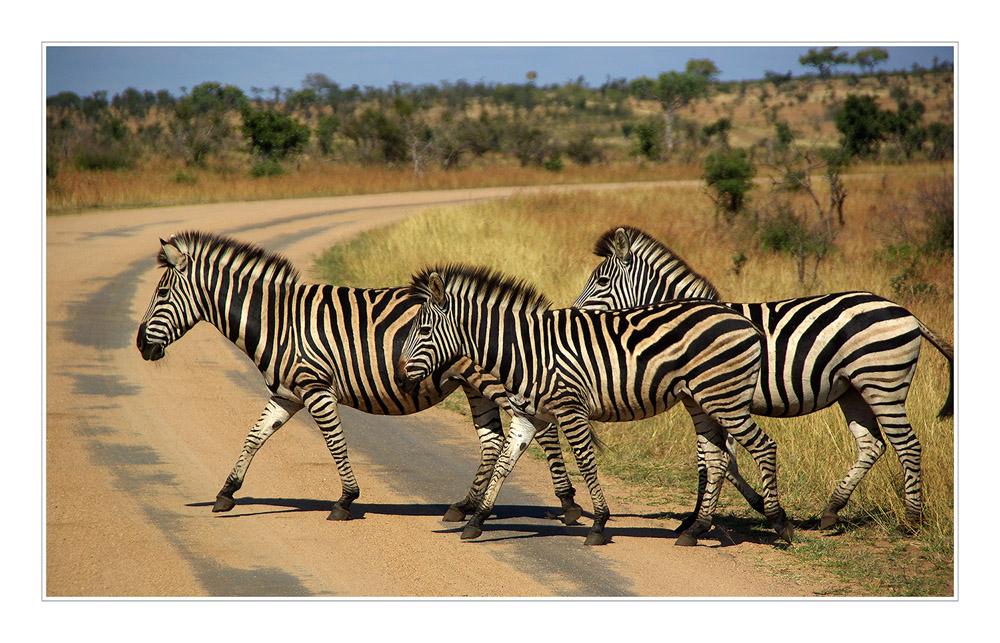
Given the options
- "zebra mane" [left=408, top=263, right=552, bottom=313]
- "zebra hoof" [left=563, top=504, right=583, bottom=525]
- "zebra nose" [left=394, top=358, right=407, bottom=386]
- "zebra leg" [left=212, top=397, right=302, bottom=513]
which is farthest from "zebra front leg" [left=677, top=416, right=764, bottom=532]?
"zebra leg" [left=212, top=397, right=302, bottom=513]

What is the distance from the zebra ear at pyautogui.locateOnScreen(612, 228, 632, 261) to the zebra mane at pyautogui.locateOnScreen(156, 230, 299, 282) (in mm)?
2617

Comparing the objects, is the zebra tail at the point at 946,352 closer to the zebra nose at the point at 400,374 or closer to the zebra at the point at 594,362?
the zebra at the point at 594,362

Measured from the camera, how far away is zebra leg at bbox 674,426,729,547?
6047 millimetres

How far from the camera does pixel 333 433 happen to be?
6438 mm

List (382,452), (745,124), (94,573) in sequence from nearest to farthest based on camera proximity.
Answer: (94,573)
(382,452)
(745,124)

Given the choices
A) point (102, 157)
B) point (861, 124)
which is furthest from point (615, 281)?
point (102, 157)

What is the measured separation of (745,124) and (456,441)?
49180 mm

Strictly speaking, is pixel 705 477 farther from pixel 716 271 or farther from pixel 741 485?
pixel 716 271

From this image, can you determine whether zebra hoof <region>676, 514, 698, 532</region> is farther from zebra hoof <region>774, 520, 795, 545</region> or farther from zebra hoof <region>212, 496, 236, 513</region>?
zebra hoof <region>212, 496, 236, 513</region>

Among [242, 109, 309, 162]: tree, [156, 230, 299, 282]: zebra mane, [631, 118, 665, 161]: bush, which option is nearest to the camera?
[156, 230, 299, 282]: zebra mane

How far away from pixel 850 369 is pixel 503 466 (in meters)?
2.46

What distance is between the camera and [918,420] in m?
7.21
